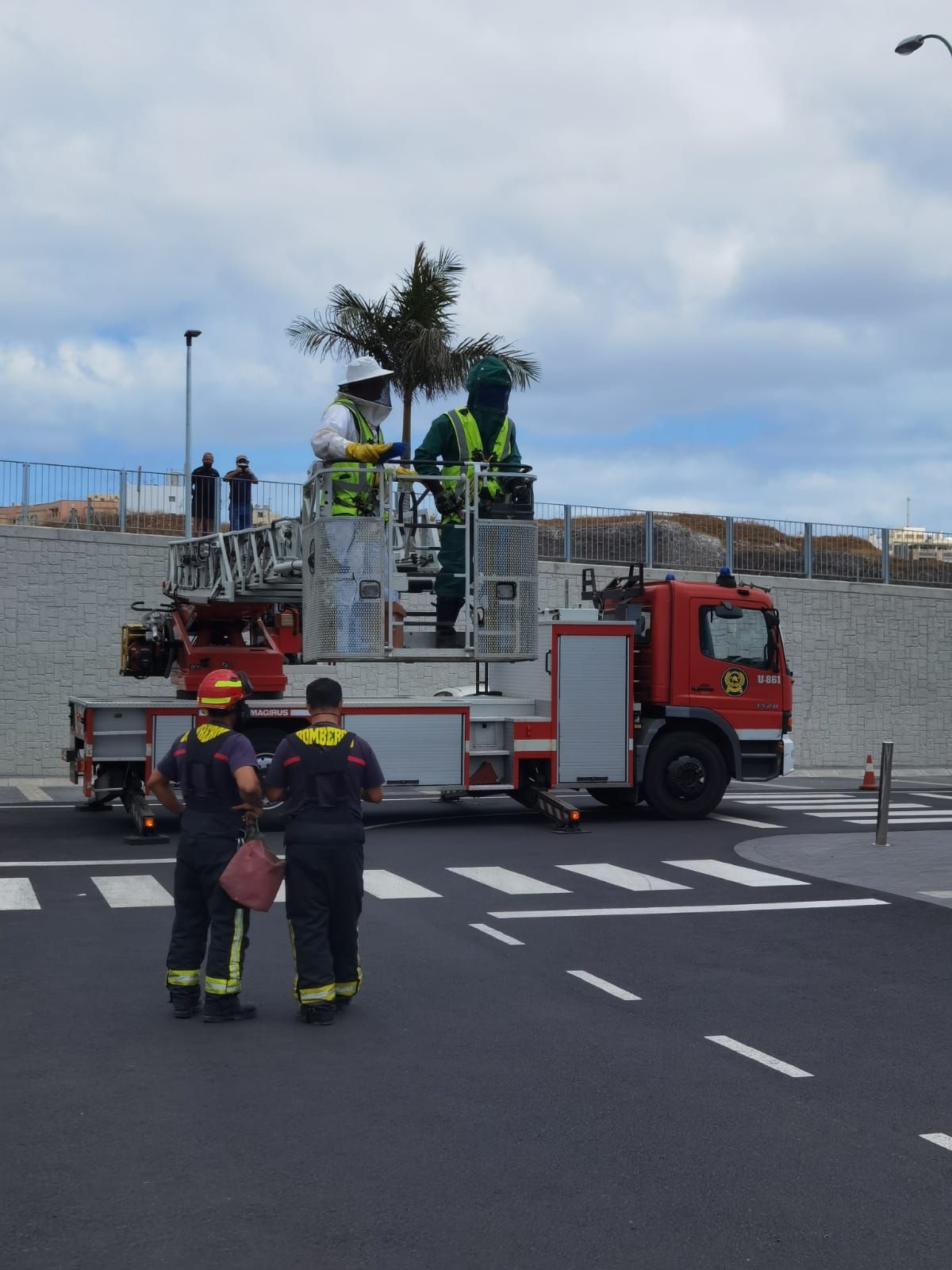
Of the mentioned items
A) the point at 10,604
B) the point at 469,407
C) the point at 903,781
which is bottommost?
the point at 903,781

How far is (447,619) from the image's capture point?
557 inches

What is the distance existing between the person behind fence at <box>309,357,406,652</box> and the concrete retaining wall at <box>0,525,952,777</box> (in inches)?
217

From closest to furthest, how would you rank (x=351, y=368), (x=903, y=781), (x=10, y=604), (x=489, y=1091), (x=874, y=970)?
(x=489, y=1091) → (x=874, y=970) → (x=351, y=368) → (x=10, y=604) → (x=903, y=781)

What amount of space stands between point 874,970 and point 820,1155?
3822mm

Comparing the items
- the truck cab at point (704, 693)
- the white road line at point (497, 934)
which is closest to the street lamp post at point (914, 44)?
the truck cab at point (704, 693)

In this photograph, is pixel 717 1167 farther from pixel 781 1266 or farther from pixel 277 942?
pixel 277 942

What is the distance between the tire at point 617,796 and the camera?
59.6ft

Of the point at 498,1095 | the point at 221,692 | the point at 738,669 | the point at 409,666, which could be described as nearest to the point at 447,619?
the point at 738,669

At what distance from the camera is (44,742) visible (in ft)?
76.6

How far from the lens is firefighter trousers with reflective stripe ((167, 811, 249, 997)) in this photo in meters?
7.52

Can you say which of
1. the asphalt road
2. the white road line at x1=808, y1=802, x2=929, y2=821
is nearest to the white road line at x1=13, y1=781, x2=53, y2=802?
the asphalt road

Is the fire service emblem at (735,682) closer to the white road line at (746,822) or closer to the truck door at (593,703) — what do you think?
the truck door at (593,703)

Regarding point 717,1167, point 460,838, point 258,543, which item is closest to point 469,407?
point 258,543

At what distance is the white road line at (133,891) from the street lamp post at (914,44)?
14593 mm
